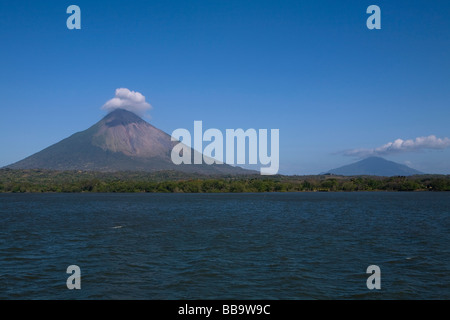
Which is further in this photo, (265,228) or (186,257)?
(265,228)

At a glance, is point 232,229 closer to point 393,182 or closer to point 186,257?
point 186,257

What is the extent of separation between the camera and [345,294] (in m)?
15.7

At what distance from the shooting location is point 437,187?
158 meters

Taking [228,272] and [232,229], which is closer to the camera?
[228,272]

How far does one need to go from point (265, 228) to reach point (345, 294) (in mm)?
21904

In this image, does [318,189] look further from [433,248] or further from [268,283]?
[268,283]

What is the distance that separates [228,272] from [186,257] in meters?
4.37
